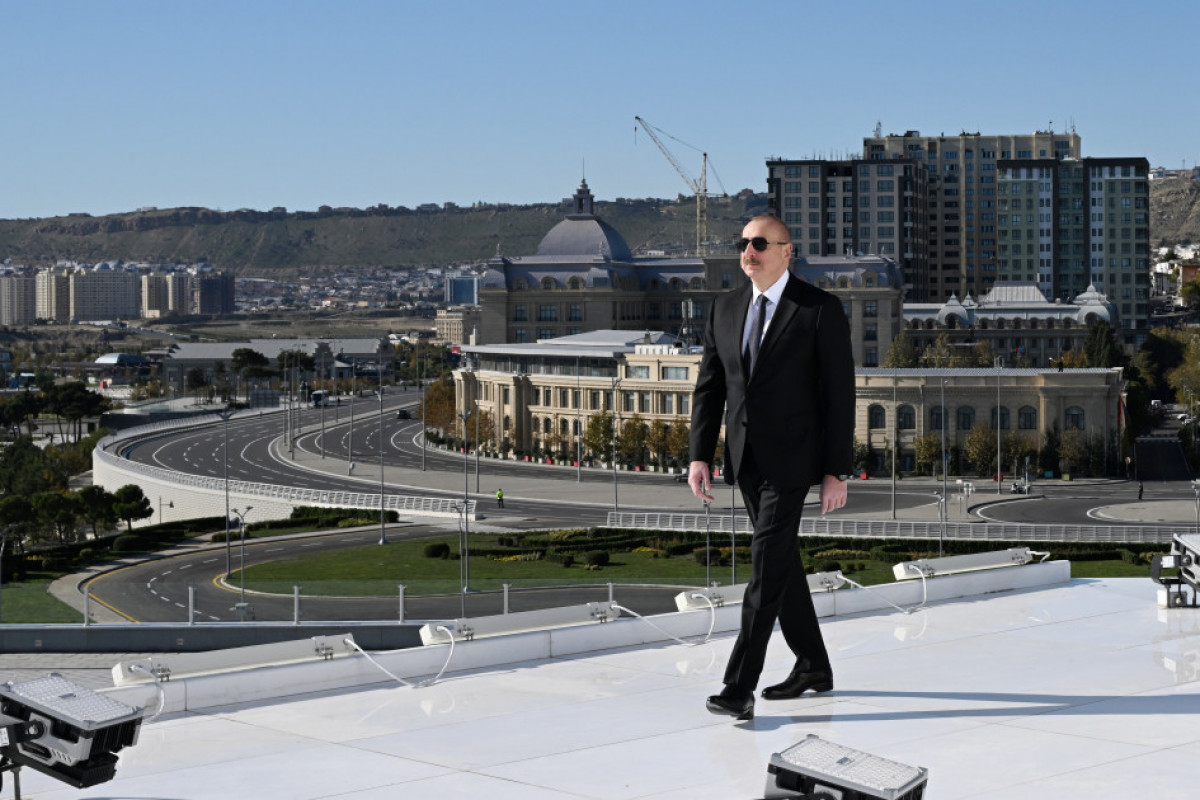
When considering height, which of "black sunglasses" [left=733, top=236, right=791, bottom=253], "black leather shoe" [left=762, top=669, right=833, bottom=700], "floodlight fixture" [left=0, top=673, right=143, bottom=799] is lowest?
"black leather shoe" [left=762, top=669, right=833, bottom=700]

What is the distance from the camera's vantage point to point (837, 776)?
915 centimetres

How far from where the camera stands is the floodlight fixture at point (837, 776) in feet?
29.7

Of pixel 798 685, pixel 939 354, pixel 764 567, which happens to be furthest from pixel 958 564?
pixel 939 354

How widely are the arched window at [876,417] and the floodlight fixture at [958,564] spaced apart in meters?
89.6

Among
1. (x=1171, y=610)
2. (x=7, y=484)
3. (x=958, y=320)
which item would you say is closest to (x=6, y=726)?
(x=1171, y=610)

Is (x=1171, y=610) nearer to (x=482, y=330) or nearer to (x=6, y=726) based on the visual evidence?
(x=6, y=726)

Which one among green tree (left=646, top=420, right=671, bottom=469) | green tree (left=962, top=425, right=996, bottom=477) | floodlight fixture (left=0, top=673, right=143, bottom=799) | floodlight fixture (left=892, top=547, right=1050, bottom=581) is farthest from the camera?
green tree (left=646, top=420, right=671, bottom=469)

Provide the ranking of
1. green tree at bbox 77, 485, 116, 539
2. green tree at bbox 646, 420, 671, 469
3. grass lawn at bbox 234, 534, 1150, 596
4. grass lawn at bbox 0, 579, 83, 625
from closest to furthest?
grass lawn at bbox 0, 579, 83, 625 → grass lawn at bbox 234, 534, 1150, 596 → green tree at bbox 77, 485, 116, 539 → green tree at bbox 646, 420, 671, 469

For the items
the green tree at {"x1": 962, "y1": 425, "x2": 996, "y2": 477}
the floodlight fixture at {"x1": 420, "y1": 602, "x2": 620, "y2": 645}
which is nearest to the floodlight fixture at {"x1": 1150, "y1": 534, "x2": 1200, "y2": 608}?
the floodlight fixture at {"x1": 420, "y1": 602, "x2": 620, "y2": 645}

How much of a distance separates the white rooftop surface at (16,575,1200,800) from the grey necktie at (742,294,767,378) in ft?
8.91

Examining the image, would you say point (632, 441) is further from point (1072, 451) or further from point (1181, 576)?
point (1181, 576)

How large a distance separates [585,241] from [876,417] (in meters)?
69.4

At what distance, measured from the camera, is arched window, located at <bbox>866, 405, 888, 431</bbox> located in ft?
364

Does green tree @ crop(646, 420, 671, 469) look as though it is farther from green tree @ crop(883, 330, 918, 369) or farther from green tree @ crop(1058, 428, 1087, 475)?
green tree @ crop(883, 330, 918, 369)
